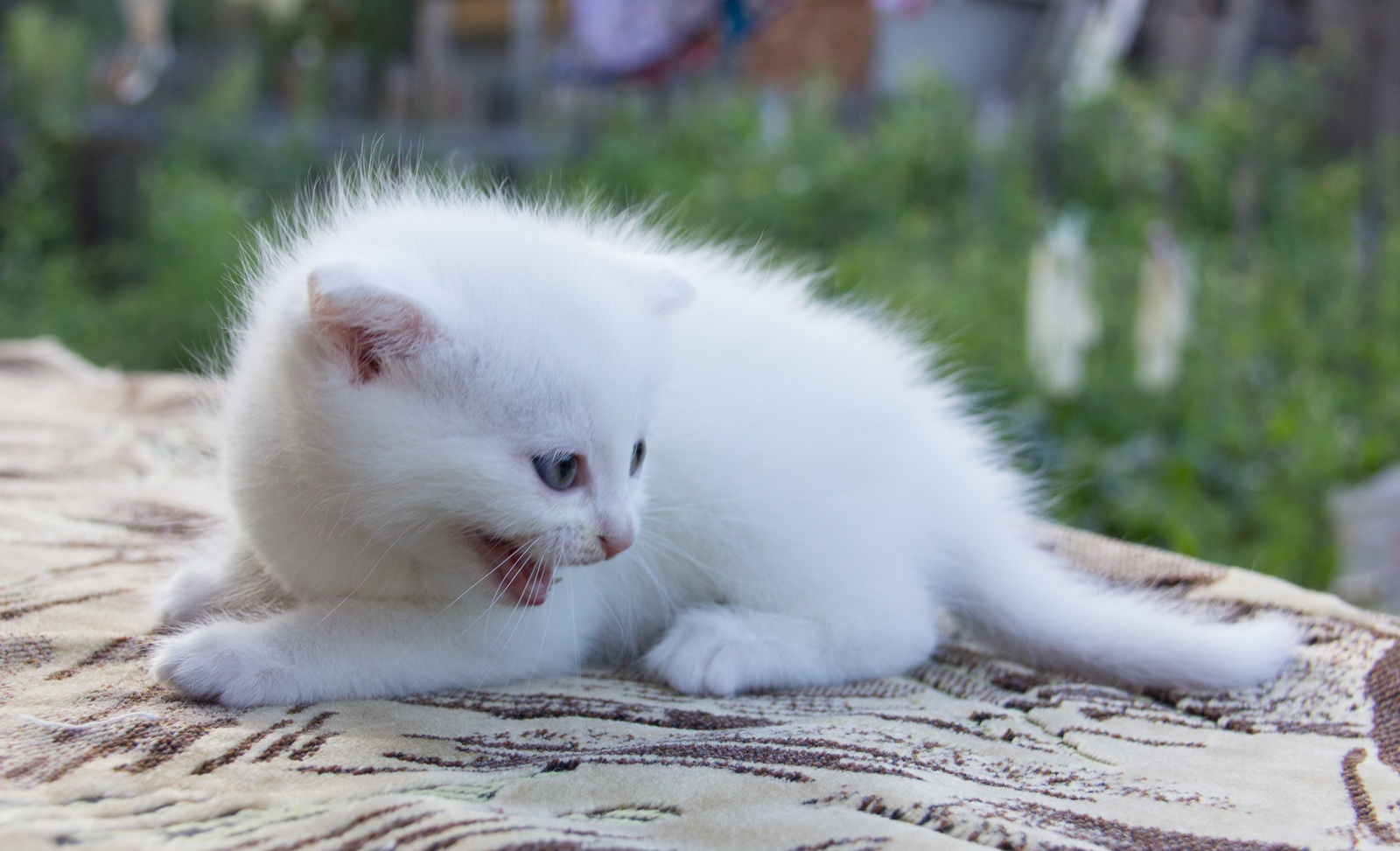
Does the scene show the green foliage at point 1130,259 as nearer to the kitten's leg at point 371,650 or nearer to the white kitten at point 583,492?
the white kitten at point 583,492

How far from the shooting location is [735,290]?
1719 millimetres

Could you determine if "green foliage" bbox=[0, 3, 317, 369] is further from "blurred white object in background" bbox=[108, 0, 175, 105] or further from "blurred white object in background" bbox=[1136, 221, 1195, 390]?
"blurred white object in background" bbox=[1136, 221, 1195, 390]

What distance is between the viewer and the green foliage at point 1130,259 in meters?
3.85

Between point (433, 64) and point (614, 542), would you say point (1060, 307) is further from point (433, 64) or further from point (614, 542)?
point (433, 64)

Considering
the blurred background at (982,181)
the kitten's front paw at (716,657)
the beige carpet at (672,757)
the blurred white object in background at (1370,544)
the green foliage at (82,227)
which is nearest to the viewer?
the beige carpet at (672,757)

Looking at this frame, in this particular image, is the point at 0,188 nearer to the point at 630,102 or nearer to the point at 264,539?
the point at 630,102

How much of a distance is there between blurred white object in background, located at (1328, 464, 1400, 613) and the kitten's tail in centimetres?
190

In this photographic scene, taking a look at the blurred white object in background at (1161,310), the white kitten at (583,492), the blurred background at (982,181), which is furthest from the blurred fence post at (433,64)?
the white kitten at (583,492)

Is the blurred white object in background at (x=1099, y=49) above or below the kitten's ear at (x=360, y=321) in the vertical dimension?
above

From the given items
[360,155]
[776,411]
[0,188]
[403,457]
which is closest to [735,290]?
[776,411]

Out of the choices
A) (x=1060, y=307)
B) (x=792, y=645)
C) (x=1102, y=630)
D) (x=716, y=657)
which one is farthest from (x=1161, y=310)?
(x=716, y=657)

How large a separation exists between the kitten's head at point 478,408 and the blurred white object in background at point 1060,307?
9.22 ft

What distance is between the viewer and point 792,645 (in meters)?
1.48

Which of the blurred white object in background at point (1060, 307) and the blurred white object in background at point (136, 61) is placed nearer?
the blurred white object in background at point (1060, 307)
